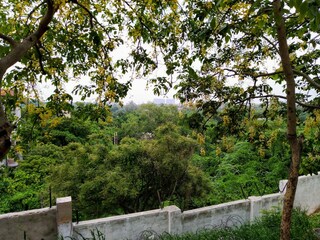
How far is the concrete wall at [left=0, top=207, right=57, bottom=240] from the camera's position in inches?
189

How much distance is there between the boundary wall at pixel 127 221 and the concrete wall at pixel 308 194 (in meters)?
1.04

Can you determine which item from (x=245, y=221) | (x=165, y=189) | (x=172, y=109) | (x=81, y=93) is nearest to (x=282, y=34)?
(x=81, y=93)

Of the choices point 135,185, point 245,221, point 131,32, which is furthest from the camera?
point 135,185

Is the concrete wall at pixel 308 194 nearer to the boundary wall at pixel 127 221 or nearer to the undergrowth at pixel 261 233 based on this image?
Answer: the boundary wall at pixel 127 221

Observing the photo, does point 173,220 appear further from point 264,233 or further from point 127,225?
point 264,233

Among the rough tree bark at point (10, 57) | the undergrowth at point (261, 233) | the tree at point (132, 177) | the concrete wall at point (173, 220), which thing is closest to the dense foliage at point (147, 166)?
the tree at point (132, 177)

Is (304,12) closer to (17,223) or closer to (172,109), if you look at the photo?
(17,223)

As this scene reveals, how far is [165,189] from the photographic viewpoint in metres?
7.28

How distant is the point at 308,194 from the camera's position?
751 cm

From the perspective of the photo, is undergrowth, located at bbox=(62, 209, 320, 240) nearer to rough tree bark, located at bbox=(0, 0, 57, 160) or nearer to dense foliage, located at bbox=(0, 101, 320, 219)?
dense foliage, located at bbox=(0, 101, 320, 219)

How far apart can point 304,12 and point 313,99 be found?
10.8ft

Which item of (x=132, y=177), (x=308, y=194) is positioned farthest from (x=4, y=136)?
(x=308, y=194)

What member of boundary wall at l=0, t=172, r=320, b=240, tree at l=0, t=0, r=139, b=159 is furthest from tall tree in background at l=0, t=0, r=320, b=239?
boundary wall at l=0, t=172, r=320, b=240

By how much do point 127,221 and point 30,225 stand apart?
5.42ft
